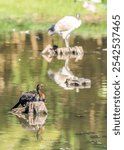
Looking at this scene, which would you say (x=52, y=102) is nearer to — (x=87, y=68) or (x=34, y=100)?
(x=34, y=100)

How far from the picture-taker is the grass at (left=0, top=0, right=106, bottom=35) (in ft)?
5.79

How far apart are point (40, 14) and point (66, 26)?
0.10 metres

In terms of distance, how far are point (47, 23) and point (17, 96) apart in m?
0.27

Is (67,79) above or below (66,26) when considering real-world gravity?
below

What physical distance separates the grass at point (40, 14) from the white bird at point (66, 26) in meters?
0.02

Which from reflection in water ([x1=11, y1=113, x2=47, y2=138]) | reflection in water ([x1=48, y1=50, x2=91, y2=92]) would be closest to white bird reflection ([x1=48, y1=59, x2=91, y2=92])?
reflection in water ([x1=48, y1=50, x2=91, y2=92])

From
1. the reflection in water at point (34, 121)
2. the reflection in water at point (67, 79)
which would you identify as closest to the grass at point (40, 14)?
the reflection in water at point (67, 79)

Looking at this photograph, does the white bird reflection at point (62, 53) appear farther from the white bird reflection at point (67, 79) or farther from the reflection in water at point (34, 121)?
the reflection in water at point (34, 121)

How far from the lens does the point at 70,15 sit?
179cm

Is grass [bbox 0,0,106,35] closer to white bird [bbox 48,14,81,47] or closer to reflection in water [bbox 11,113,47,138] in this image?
white bird [bbox 48,14,81,47]

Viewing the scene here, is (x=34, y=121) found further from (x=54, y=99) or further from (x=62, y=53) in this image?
(x=62, y=53)

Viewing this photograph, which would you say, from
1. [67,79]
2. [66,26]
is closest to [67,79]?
[67,79]

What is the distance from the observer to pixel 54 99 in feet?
5.86

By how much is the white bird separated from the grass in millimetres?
15
